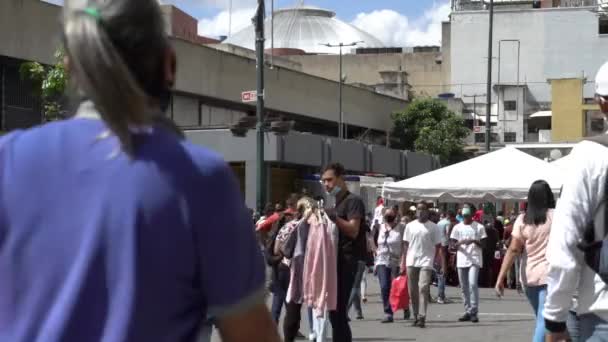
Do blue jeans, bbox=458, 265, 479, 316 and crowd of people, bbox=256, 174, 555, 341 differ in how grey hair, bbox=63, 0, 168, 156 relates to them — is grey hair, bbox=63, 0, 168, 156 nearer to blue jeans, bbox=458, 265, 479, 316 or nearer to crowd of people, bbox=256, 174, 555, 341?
crowd of people, bbox=256, 174, 555, 341

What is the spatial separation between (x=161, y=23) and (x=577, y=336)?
271 centimetres

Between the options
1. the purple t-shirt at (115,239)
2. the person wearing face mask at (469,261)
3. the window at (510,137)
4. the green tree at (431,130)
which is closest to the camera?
the purple t-shirt at (115,239)

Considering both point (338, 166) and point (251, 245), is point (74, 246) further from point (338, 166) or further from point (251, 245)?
point (338, 166)

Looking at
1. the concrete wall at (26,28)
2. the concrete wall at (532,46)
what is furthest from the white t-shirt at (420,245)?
the concrete wall at (532,46)

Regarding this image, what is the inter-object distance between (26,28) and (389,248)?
20.7m

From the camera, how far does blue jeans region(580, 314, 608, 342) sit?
4270mm

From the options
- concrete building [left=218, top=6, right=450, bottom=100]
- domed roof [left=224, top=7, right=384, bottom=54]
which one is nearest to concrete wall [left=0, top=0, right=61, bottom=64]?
concrete building [left=218, top=6, right=450, bottom=100]

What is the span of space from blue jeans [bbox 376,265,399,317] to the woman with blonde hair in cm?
1455

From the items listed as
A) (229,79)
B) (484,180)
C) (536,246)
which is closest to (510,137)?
(229,79)

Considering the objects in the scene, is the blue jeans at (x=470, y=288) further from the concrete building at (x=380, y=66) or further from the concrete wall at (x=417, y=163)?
the concrete building at (x=380, y=66)

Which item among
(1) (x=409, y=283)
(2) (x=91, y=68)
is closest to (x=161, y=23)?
(2) (x=91, y=68)

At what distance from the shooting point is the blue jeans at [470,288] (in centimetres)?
1697

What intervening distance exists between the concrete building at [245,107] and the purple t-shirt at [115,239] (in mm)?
23317

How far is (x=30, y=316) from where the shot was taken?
7.61 ft
